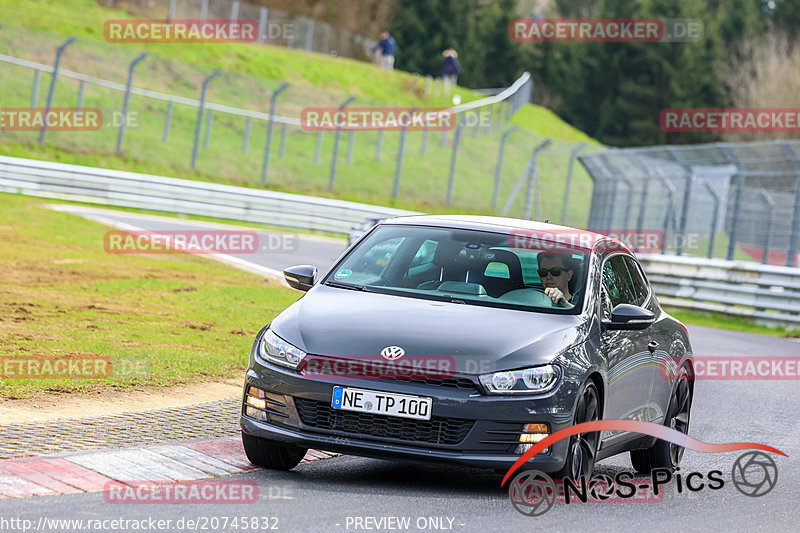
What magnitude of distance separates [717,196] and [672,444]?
54.9 feet

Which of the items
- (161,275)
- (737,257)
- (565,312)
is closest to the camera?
(565,312)

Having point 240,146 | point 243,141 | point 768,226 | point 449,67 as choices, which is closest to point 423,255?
point 768,226

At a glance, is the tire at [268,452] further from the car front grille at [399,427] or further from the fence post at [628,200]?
the fence post at [628,200]

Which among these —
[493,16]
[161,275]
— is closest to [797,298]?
[161,275]

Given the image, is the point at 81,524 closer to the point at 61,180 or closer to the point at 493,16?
the point at 61,180

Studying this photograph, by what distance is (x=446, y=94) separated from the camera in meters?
62.6

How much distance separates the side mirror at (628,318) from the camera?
7.49 meters

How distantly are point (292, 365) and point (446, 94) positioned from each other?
5642 cm

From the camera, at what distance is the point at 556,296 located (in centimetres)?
764

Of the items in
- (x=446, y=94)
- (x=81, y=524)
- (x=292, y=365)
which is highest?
(x=446, y=94)

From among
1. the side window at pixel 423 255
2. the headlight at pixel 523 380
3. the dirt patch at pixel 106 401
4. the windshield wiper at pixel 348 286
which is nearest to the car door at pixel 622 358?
the headlight at pixel 523 380

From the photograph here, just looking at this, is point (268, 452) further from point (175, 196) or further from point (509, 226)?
point (175, 196)

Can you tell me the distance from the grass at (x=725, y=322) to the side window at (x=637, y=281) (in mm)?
11881

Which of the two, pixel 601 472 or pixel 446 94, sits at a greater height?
pixel 446 94
